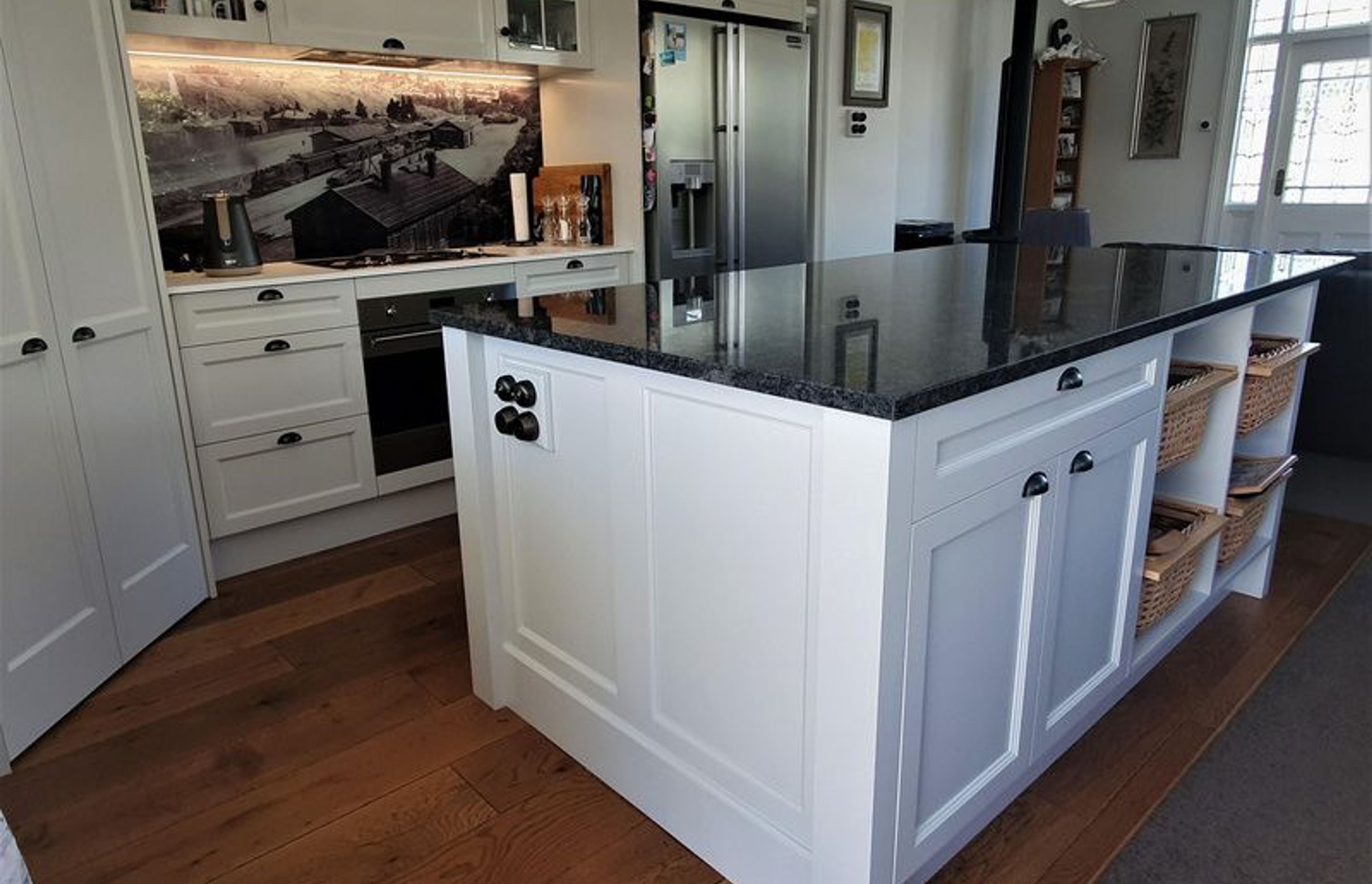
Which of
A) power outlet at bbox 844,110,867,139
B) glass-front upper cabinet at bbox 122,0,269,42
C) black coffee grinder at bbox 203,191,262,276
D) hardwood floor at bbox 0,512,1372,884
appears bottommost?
hardwood floor at bbox 0,512,1372,884

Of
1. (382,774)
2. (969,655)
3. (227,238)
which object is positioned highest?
(227,238)

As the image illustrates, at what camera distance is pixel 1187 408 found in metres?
1.97

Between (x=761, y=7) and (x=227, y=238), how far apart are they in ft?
7.74

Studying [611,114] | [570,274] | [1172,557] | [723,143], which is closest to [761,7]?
[723,143]

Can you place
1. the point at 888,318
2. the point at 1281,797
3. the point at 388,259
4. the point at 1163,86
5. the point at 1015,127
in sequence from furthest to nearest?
1. the point at 1163,86
2. the point at 1015,127
3. the point at 388,259
4. the point at 1281,797
5. the point at 888,318

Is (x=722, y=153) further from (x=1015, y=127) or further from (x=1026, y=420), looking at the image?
(x=1015, y=127)

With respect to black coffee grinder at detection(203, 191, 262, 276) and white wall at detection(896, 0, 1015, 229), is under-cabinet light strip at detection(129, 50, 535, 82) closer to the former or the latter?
black coffee grinder at detection(203, 191, 262, 276)

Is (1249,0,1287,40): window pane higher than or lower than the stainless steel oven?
higher

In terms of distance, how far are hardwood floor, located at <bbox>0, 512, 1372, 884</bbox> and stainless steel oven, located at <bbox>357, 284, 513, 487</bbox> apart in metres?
0.68

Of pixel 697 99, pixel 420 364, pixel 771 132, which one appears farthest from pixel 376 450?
pixel 771 132

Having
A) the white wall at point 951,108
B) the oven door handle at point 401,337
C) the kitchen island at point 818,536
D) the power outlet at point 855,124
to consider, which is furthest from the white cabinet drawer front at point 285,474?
the white wall at point 951,108

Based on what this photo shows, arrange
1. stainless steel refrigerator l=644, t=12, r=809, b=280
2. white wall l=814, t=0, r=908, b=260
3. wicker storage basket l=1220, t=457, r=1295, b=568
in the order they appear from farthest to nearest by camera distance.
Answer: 1. white wall l=814, t=0, r=908, b=260
2. stainless steel refrigerator l=644, t=12, r=809, b=280
3. wicker storage basket l=1220, t=457, r=1295, b=568

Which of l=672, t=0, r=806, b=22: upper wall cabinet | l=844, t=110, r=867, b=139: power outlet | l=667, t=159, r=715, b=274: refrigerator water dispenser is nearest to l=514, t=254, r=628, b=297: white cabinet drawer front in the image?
l=667, t=159, r=715, b=274: refrigerator water dispenser

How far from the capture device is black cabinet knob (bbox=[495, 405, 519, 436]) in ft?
5.78
